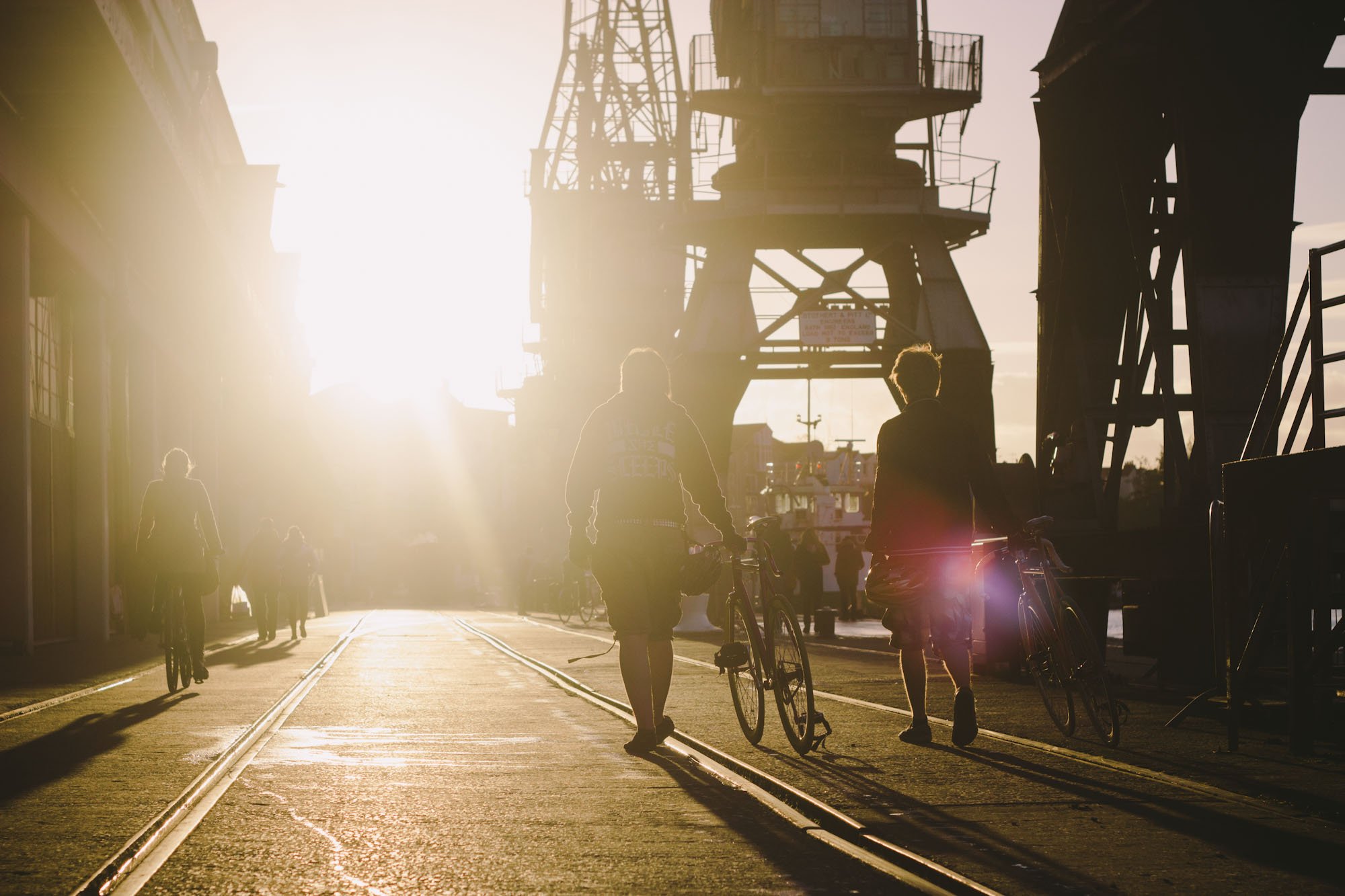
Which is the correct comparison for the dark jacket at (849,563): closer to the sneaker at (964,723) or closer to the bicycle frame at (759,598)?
the bicycle frame at (759,598)

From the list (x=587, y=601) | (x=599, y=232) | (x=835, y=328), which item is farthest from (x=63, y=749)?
(x=599, y=232)

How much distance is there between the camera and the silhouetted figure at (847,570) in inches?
1211

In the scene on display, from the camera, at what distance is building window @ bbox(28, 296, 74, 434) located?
21.0 metres

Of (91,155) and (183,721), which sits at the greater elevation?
(91,155)

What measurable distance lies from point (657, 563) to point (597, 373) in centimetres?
6038

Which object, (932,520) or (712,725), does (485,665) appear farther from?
(932,520)

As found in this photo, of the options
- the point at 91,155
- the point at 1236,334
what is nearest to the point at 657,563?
the point at 1236,334

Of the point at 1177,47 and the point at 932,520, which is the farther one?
the point at 1177,47

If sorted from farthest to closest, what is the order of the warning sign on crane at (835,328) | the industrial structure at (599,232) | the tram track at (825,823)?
the industrial structure at (599,232), the warning sign on crane at (835,328), the tram track at (825,823)

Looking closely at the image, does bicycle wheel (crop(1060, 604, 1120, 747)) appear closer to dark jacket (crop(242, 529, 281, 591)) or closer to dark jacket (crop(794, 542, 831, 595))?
dark jacket (crop(242, 529, 281, 591))

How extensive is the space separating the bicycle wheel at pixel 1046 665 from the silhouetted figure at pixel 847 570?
72.9 feet

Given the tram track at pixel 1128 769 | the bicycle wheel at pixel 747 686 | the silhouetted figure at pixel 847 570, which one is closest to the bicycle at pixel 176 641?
the tram track at pixel 1128 769

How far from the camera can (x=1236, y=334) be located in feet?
38.7

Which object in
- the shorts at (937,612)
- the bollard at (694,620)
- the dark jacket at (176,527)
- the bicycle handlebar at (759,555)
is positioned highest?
the dark jacket at (176,527)
